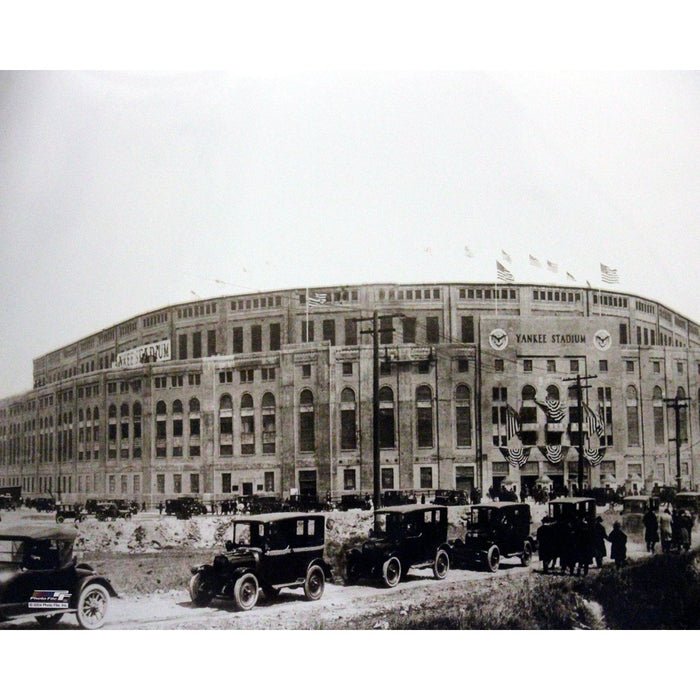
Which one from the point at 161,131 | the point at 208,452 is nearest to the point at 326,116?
the point at 161,131

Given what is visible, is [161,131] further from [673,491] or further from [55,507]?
[673,491]

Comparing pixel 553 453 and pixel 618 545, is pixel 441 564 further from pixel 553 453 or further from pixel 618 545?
pixel 618 545

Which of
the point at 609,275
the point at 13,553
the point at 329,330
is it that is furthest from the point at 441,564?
the point at 13,553

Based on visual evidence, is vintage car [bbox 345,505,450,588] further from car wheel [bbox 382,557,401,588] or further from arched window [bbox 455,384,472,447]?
arched window [bbox 455,384,472,447]

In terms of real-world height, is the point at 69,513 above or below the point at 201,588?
above

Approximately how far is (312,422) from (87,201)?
3379 millimetres

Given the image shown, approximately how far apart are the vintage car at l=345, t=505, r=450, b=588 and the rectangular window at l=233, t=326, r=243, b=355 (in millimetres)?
2329

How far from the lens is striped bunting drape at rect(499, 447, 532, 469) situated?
28.3 feet

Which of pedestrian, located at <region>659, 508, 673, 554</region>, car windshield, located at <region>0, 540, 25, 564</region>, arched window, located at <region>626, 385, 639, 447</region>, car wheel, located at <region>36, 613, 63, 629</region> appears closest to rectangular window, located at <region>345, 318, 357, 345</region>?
arched window, located at <region>626, 385, 639, 447</region>

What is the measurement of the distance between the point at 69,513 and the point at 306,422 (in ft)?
8.88

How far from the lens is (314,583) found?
8164 millimetres

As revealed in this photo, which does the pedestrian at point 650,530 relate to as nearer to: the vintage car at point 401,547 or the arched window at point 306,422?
the vintage car at point 401,547

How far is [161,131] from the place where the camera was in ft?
28.1

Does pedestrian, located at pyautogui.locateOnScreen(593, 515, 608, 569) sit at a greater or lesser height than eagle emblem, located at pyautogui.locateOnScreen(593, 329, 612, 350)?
lesser
